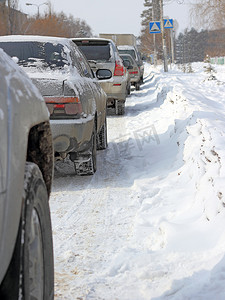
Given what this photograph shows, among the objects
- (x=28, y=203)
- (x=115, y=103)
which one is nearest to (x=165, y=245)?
(x=28, y=203)

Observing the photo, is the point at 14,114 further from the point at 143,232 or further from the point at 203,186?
the point at 203,186

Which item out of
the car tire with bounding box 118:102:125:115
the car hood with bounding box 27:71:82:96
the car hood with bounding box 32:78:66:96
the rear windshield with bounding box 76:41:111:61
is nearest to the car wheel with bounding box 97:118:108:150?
the car hood with bounding box 27:71:82:96

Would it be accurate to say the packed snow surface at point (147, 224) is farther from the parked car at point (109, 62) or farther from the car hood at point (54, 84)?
the parked car at point (109, 62)

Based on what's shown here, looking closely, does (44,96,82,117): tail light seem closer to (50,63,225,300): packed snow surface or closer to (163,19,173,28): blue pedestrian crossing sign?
(50,63,225,300): packed snow surface

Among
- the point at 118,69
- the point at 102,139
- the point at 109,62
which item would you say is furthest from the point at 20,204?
the point at 118,69

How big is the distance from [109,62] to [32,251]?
1022 centimetres

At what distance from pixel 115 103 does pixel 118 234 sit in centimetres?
890

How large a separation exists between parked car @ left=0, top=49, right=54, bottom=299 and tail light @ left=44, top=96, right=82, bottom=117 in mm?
2912

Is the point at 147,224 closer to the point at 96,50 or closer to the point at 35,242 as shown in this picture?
the point at 35,242

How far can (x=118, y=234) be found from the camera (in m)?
4.13

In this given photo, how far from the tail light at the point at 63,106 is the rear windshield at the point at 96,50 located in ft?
20.0

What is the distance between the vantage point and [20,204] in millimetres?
1698

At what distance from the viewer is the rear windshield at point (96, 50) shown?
37.0 ft

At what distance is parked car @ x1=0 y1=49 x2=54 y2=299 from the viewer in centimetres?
158
